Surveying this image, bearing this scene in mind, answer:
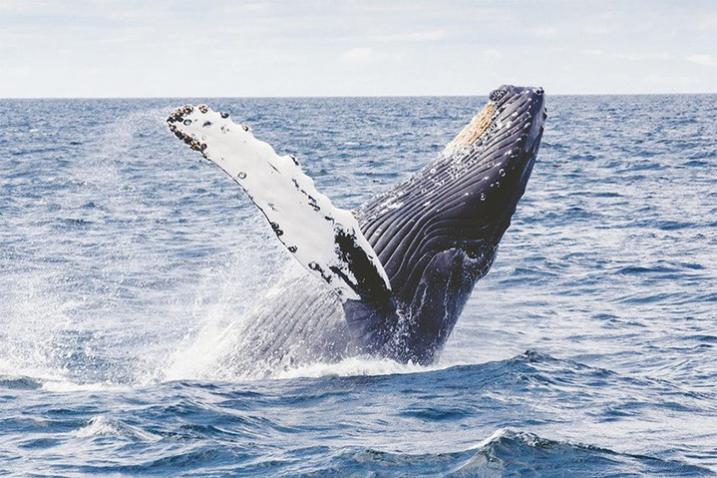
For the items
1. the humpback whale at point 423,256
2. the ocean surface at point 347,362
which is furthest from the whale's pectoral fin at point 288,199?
the ocean surface at point 347,362

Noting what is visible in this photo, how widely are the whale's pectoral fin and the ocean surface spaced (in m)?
0.34

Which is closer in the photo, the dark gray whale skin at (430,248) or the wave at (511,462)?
the wave at (511,462)

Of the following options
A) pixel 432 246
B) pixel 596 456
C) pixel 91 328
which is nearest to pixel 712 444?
pixel 596 456

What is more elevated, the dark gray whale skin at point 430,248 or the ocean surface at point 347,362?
the dark gray whale skin at point 430,248

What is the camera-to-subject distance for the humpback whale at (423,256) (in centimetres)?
896

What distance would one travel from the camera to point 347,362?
30.0 ft

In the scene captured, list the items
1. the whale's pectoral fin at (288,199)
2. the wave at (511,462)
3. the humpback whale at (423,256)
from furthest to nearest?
1. the humpback whale at (423,256)
2. the whale's pectoral fin at (288,199)
3. the wave at (511,462)

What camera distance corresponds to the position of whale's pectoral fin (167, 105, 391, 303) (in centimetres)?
761

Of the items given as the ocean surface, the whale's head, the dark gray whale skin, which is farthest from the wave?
the whale's head

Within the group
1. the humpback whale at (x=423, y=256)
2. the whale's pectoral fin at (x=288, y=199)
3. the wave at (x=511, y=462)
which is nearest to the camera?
the wave at (x=511, y=462)

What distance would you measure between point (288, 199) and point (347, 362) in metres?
1.87

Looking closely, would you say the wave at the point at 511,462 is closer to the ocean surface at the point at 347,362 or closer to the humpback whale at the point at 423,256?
the ocean surface at the point at 347,362

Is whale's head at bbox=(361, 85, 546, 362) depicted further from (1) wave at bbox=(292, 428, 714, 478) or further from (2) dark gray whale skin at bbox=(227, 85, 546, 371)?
(1) wave at bbox=(292, 428, 714, 478)

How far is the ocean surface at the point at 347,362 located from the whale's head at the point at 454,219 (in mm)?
636
